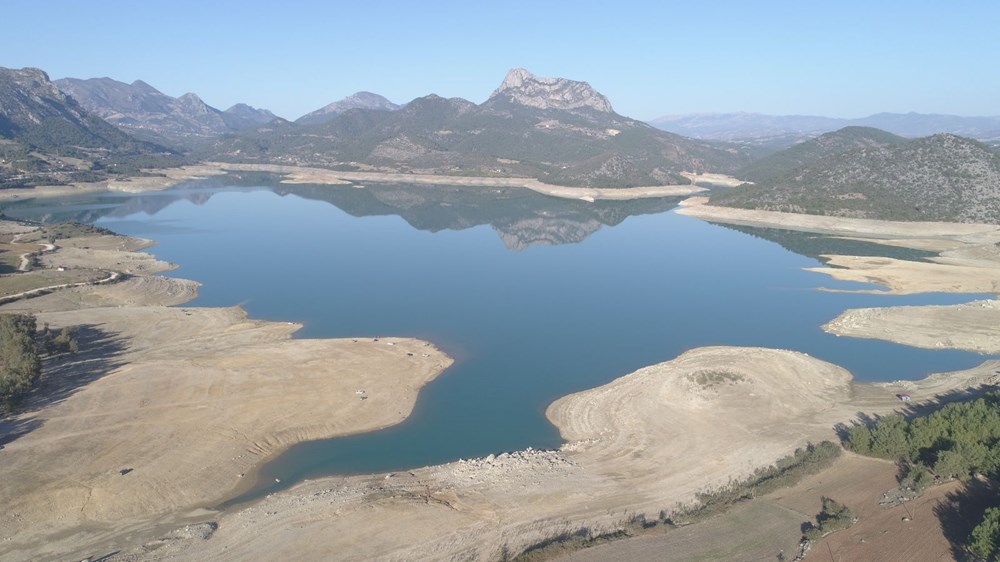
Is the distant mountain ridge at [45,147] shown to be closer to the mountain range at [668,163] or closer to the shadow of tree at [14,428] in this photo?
the mountain range at [668,163]

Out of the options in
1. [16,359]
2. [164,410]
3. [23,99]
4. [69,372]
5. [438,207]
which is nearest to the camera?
[164,410]

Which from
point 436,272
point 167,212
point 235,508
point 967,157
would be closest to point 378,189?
point 167,212

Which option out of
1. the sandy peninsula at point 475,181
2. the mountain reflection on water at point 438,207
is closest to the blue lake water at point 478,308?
the mountain reflection on water at point 438,207

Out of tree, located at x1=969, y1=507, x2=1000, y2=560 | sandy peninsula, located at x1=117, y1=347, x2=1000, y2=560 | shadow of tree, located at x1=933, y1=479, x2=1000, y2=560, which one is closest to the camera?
tree, located at x1=969, y1=507, x2=1000, y2=560

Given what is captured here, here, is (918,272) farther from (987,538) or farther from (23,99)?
(23,99)

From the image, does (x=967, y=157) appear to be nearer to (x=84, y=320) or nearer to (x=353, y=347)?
(x=353, y=347)

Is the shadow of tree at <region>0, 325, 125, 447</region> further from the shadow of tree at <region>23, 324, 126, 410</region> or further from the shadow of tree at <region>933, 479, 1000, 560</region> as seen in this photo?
the shadow of tree at <region>933, 479, 1000, 560</region>

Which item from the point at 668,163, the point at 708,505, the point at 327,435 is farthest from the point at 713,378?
the point at 668,163

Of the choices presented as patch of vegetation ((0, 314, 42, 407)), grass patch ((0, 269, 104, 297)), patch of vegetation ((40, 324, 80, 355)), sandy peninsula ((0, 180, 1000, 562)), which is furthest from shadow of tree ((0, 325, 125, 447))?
grass patch ((0, 269, 104, 297))
